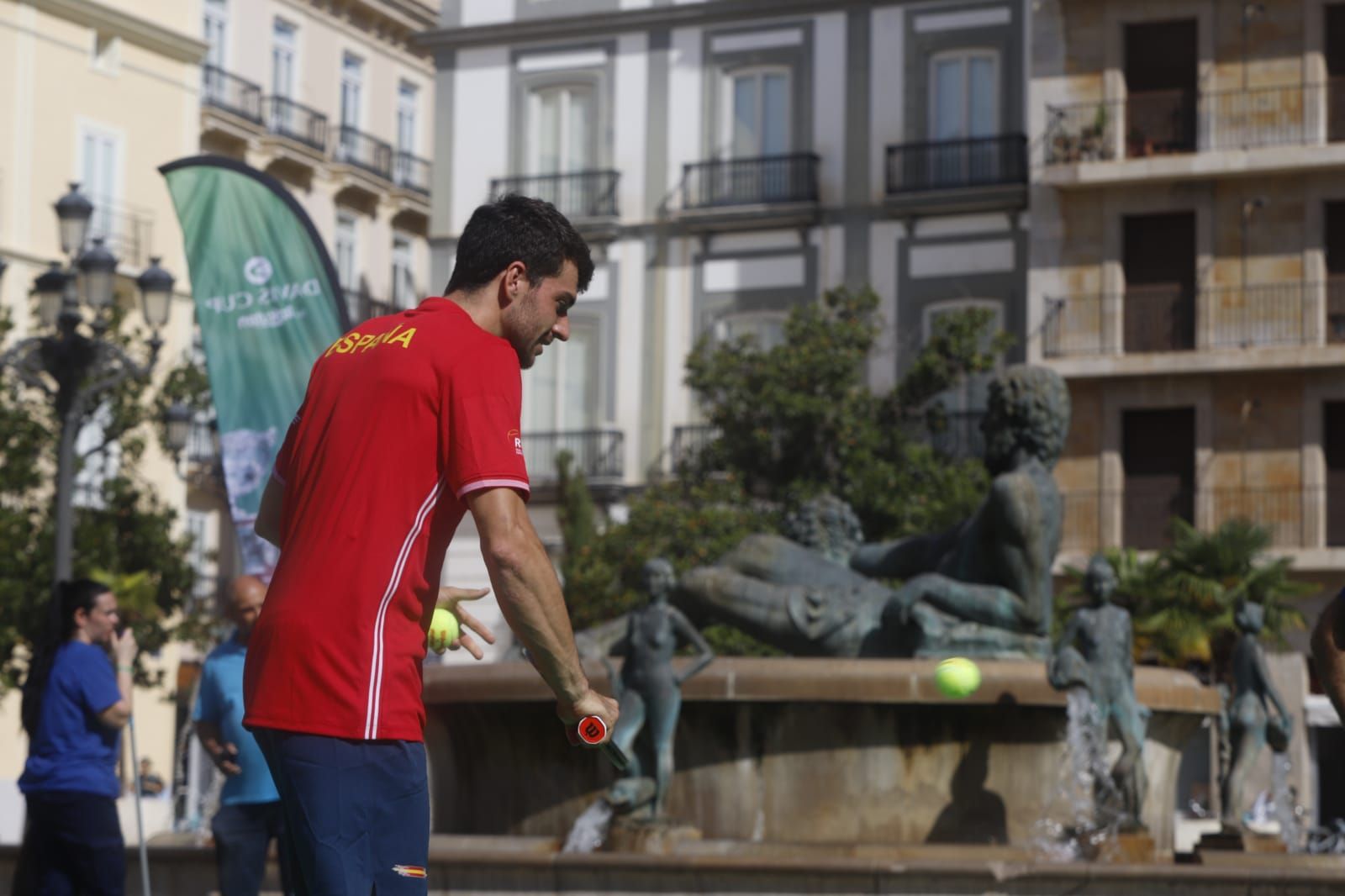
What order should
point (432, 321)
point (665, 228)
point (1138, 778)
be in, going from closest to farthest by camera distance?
1. point (432, 321)
2. point (1138, 778)
3. point (665, 228)

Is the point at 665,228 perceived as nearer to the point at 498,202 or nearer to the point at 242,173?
the point at 242,173

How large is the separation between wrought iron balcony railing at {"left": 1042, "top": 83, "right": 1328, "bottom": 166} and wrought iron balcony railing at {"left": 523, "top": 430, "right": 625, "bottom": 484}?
8.42 meters

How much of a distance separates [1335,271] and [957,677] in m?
27.9

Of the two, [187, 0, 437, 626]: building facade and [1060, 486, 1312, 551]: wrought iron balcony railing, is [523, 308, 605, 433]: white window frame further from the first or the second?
[1060, 486, 1312, 551]: wrought iron balcony railing

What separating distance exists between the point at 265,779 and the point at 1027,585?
409 centimetres

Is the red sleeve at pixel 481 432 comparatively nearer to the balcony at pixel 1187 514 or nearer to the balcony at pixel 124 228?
the balcony at pixel 1187 514

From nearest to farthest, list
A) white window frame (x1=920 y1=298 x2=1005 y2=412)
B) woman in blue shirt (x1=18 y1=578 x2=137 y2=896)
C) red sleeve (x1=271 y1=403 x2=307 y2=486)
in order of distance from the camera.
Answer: red sleeve (x1=271 y1=403 x2=307 y2=486) → woman in blue shirt (x1=18 y1=578 x2=137 y2=896) → white window frame (x1=920 y1=298 x2=1005 y2=412)

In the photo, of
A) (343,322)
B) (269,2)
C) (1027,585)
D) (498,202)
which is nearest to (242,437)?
(343,322)

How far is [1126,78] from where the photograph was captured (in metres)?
38.0

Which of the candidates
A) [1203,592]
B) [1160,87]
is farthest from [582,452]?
[1203,592]

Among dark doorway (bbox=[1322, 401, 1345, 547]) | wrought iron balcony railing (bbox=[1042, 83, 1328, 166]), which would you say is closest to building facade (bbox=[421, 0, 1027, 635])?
wrought iron balcony railing (bbox=[1042, 83, 1328, 166])

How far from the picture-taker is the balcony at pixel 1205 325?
118 ft

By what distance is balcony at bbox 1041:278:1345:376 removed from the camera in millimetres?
36062

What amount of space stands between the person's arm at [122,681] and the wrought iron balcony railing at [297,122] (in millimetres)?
34720
